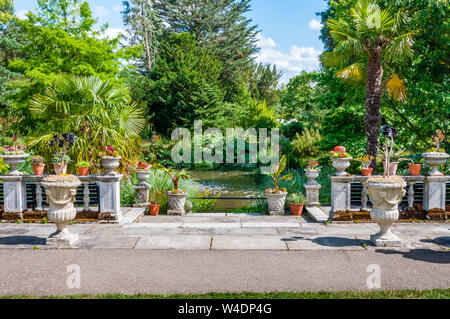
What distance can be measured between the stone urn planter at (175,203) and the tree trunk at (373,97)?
5778 mm

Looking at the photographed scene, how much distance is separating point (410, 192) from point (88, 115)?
→ 351 inches

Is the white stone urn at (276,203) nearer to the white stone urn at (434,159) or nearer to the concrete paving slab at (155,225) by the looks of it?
the concrete paving slab at (155,225)

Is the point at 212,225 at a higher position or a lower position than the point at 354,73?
lower

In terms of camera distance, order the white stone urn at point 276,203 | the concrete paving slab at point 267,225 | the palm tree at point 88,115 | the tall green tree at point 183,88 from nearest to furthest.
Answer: the concrete paving slab at point 267,225, the white stone urn at point 276,203, the palm tree at point 88,115, the tall green tree at point 183,88

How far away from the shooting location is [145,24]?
37.8m

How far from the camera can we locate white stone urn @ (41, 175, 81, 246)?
6.65 metres

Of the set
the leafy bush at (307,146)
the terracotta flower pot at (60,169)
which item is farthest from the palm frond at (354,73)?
the leafy bush at (307,146)

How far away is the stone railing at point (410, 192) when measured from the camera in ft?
28.3

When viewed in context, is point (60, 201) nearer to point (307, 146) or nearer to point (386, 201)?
point (386, 201)

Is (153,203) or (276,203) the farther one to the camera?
(153,203)

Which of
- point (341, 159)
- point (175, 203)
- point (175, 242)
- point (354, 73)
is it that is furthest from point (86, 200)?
point (354, 73)
